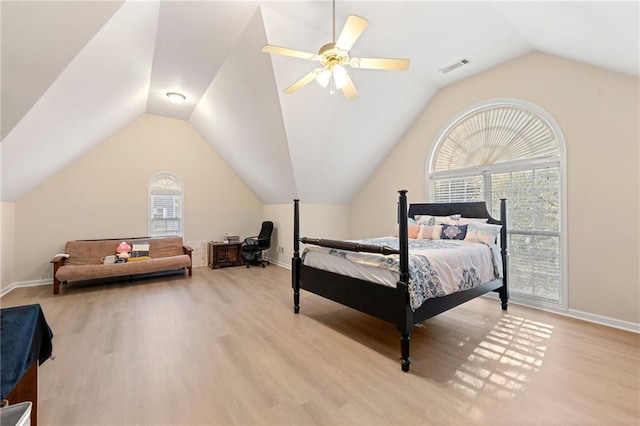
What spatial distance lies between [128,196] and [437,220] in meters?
5.68

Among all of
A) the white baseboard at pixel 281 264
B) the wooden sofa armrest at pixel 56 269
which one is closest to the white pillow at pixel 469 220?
the white baseboard at pixel 281 264

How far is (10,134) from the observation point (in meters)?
2.59

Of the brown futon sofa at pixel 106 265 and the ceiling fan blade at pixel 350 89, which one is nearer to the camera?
the ceiling fan blade at pixel 350 89

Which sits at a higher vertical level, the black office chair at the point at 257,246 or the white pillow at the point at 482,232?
the white pillow at the point at 482,232

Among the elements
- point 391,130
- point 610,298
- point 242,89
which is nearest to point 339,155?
point 391,130

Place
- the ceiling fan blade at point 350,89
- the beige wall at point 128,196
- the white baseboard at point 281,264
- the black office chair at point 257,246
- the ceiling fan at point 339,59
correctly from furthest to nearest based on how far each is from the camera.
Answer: the black office chair at point 257,246
the white baseboard at point 281,264
the beige wall at point 128,196
the ceiling fan blade at point 350,89
the ceiling fan at point 339,59

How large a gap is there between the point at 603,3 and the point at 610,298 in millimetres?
2789

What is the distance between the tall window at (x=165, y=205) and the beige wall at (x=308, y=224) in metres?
2.03

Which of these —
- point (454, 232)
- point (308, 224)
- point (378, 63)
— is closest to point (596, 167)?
point (454, 232)

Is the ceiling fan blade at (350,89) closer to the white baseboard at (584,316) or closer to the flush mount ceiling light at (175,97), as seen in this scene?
the flush mount ceiling light at (175,97)

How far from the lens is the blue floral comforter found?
2328mm

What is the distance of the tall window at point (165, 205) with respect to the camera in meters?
5.77

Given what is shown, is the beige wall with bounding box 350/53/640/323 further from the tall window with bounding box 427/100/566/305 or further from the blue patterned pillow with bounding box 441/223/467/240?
the blue patterned pillow with bounding box 441/223/467/240

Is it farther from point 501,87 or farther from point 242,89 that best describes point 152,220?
point 501,87
